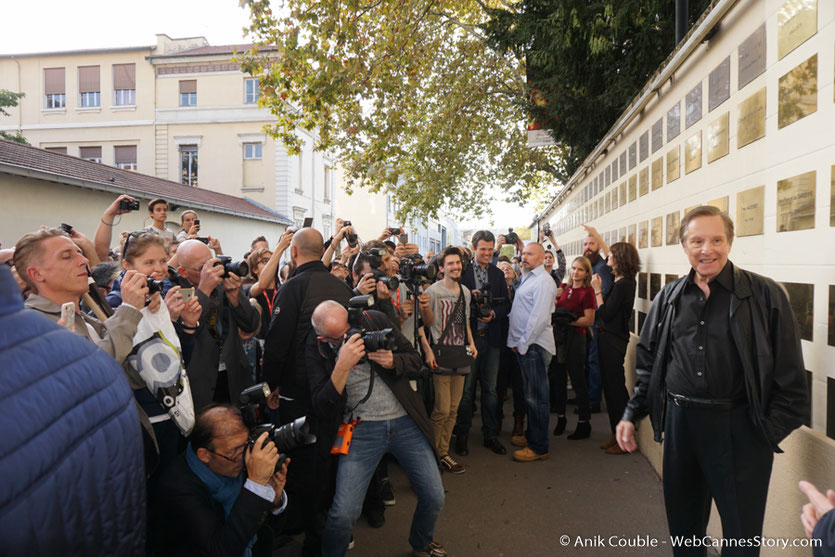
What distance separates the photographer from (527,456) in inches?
201

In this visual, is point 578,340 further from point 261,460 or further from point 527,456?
point 261,460

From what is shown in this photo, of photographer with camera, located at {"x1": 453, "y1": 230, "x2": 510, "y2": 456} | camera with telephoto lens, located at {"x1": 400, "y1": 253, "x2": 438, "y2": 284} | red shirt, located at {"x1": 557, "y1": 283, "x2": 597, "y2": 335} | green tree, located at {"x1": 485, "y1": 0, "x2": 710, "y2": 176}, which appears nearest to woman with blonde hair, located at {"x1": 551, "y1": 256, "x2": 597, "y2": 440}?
red shirt, located at {"x1": 557, "y1": 283, "x2": 597, "y2": 335}

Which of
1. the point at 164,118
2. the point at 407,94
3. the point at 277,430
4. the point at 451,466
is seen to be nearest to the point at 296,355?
the point at 277,430

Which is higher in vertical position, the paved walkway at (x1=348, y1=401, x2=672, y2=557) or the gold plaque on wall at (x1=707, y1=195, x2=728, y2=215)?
the gold plaque on wall at (x1=707, y1=195, x2=728, y2=215)

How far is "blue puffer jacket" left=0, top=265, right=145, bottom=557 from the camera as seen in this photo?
80cm

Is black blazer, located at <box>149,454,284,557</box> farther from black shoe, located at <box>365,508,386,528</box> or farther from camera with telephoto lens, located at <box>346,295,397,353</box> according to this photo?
black shoe, located at <box>365,508,386,528</box>

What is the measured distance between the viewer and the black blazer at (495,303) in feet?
18.4

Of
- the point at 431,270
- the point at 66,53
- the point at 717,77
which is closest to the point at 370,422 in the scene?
the point at 431,270

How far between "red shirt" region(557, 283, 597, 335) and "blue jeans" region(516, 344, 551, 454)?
963mm

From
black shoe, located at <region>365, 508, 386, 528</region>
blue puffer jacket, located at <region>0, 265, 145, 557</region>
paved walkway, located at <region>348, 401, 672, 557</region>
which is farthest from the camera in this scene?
black shoe, located at <region>365, 508, 386, 528</region>

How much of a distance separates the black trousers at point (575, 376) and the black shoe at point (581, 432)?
0.06m

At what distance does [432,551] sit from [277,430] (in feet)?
5.19

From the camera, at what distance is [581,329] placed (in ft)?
19.9

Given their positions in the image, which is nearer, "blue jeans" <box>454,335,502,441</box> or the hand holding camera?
the hand holding camera
